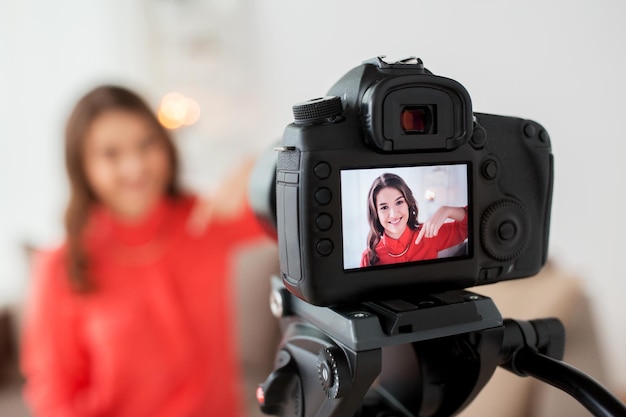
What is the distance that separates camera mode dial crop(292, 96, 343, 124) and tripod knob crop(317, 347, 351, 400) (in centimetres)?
19

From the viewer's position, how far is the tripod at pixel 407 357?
0.43 m

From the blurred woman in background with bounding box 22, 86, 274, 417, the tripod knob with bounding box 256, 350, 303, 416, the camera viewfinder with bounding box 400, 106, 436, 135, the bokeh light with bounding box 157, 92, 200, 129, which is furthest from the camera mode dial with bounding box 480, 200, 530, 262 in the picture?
the bokeh light with bounding box 157, 92, 200, 129

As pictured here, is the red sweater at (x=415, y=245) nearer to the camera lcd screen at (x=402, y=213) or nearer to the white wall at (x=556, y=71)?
the camera lcd screen at (x=402, y=213)

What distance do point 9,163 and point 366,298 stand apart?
2165mm

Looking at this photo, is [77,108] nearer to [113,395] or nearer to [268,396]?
[113,395]

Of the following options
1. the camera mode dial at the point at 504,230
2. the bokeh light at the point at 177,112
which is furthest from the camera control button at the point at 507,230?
the bokeh light at the point at 177,112

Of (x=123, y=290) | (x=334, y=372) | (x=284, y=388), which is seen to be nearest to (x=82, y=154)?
(x=123, y=290)

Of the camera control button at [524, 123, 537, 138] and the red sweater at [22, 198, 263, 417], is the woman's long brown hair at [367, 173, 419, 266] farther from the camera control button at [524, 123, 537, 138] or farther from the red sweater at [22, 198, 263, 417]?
the red sweater at [22, 198, 263, 417]

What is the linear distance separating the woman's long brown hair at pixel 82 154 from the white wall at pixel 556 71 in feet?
2.27

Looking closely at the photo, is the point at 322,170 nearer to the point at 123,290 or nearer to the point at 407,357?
the point at 407,357

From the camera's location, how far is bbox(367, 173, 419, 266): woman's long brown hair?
17.3 inches

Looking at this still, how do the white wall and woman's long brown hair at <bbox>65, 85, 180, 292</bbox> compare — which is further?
woman's long brown hair at <bbox>65, 85, 180, 292</bbox>

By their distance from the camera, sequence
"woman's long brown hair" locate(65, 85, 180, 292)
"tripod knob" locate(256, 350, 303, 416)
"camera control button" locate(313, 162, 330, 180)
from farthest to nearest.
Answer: "woman's long brown hair" locate(65, 85, 180, 292), "tripod knob" locate(256, 350, 303, 416), "camera control button" locate(313, 162, 330, 180)

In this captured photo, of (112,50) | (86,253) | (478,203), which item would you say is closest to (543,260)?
(478,203)
